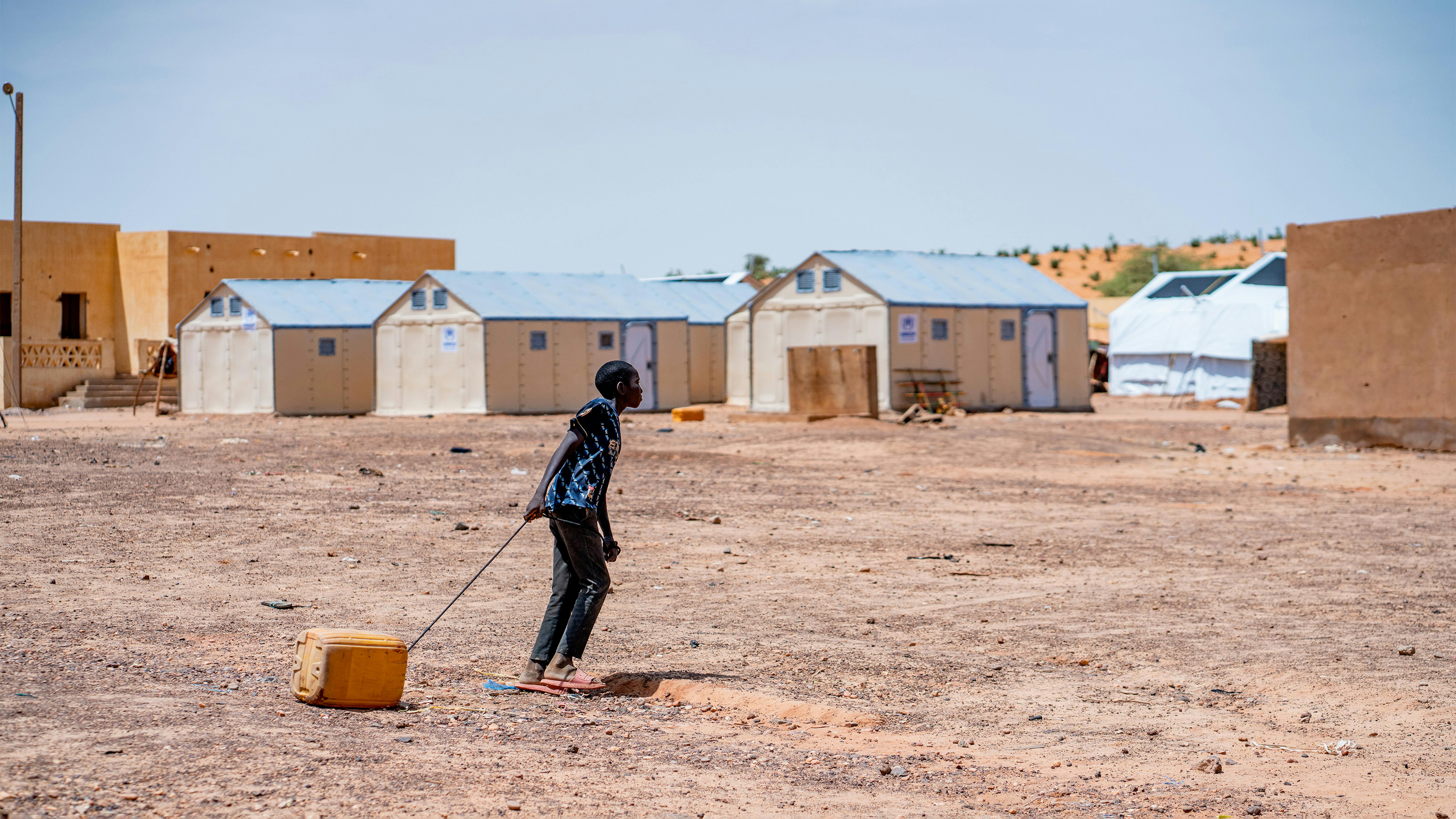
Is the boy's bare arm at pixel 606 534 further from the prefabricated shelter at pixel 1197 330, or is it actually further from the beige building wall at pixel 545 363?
the prefabricated shelter at pixel 1197 330

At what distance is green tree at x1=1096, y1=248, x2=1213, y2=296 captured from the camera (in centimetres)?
8412

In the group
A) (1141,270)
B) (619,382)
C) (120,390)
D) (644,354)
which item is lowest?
(120,390)

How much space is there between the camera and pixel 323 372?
3609 centimetres

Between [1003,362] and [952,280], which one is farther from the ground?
[952,280]

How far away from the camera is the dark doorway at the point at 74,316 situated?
1738 inches

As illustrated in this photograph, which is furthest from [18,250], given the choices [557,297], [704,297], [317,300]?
[704,297]

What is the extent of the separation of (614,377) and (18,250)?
31.7 m

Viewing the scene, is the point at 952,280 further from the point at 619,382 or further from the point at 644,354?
the point at 619,382

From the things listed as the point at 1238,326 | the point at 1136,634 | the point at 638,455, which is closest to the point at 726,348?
the point at 1238,326

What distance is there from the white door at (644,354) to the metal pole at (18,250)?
14174 millimetres

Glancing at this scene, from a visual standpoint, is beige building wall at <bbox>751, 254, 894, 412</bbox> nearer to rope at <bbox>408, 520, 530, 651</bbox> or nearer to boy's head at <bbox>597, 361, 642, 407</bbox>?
rope at <bbox>408, 520, 530, 651</bbox>

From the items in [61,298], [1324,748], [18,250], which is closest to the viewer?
[1324,748]

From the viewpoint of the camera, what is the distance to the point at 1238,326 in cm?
4038

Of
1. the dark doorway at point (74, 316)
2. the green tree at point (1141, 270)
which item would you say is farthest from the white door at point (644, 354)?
the green tree at point (1141, 270)
